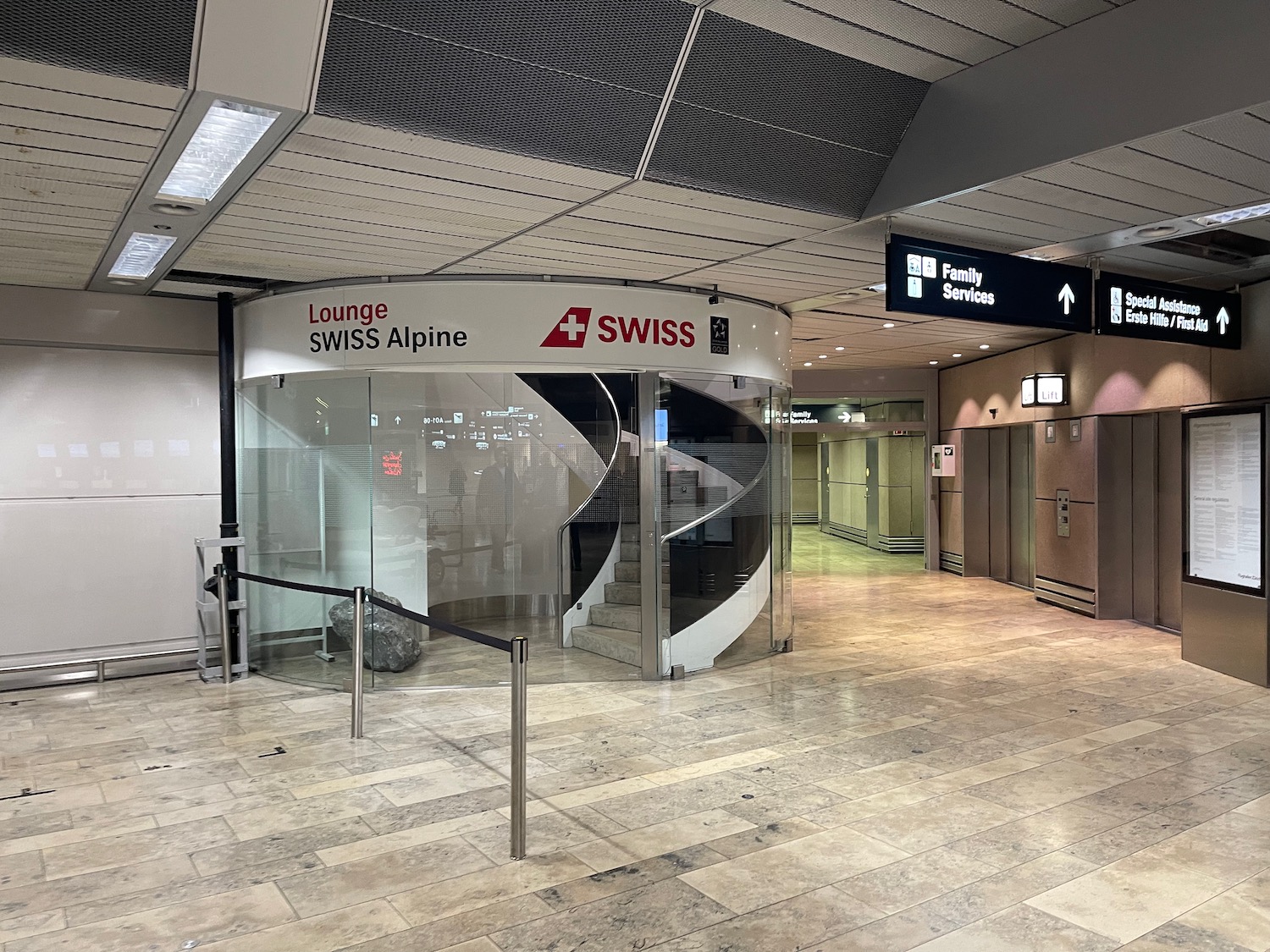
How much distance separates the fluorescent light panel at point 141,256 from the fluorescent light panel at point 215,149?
938 millimetres

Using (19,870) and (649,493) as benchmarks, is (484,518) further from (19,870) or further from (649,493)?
(19,870)

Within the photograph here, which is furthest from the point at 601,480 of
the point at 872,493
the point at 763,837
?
the point at 872,493

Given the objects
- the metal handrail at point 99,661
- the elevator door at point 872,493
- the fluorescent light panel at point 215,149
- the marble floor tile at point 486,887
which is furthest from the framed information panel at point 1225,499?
the elevator door at point 872,493

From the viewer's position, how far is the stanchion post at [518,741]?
12.4 ft

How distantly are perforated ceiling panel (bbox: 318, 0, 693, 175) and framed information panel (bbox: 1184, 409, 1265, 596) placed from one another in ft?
17.8

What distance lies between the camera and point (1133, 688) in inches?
261

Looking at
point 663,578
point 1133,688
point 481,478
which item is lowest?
point 1133,688

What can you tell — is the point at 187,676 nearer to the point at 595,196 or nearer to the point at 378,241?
the point at 378,241

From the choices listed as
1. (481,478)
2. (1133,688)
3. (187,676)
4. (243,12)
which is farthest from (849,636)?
(243,12)

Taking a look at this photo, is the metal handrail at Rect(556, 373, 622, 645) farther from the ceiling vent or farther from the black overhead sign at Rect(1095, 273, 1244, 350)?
the ceiling vent

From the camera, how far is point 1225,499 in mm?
7094

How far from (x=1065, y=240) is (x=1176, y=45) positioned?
6.32 ft

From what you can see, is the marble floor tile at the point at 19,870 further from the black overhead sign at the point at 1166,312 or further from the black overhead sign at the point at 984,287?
Answer: the black overhead sign at the point at 1166,312

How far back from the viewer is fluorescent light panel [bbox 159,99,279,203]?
3531mm
